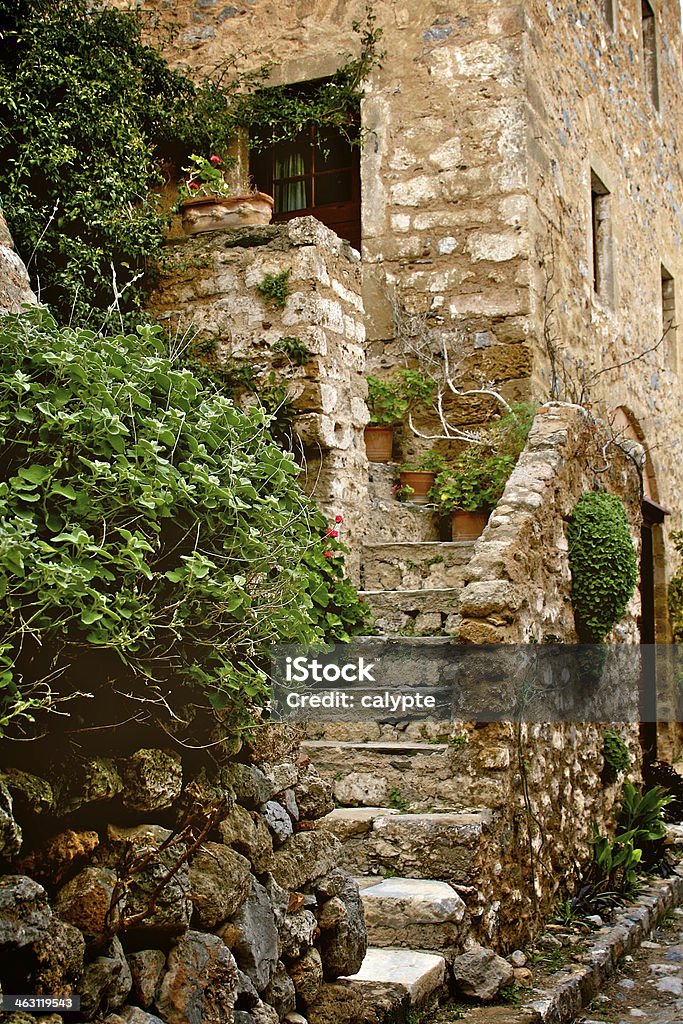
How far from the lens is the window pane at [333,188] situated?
927 centimetres

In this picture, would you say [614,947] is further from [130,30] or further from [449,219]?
[130,30]

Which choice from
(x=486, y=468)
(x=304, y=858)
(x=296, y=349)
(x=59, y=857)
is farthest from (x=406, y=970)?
(x=486, y=468)

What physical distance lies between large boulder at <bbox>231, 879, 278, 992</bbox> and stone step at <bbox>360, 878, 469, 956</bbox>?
132 centimetres

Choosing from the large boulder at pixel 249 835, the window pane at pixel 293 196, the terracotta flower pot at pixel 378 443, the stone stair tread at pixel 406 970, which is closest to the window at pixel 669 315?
the window pane at pixel 293 196

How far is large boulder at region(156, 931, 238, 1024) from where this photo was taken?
2553 mm

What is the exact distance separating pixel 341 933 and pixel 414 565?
315cm

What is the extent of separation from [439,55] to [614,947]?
6394mm

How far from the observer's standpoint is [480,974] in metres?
4.27

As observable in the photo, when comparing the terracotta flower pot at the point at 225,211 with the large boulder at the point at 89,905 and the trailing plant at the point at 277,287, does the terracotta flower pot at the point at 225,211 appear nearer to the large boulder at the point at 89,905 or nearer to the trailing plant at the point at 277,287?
the trailing plant at the point at 277,287

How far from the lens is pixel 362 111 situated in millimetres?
8883

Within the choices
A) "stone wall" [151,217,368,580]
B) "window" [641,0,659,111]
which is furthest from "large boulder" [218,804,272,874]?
"window" [641,0,659,111]

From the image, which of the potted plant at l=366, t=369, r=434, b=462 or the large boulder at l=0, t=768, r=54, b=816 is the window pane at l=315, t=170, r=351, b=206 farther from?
the large boulder at l=0, t=768, r=54, b=816

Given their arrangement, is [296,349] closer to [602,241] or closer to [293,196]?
[293,196]

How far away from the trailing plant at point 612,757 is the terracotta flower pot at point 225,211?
363 cm
